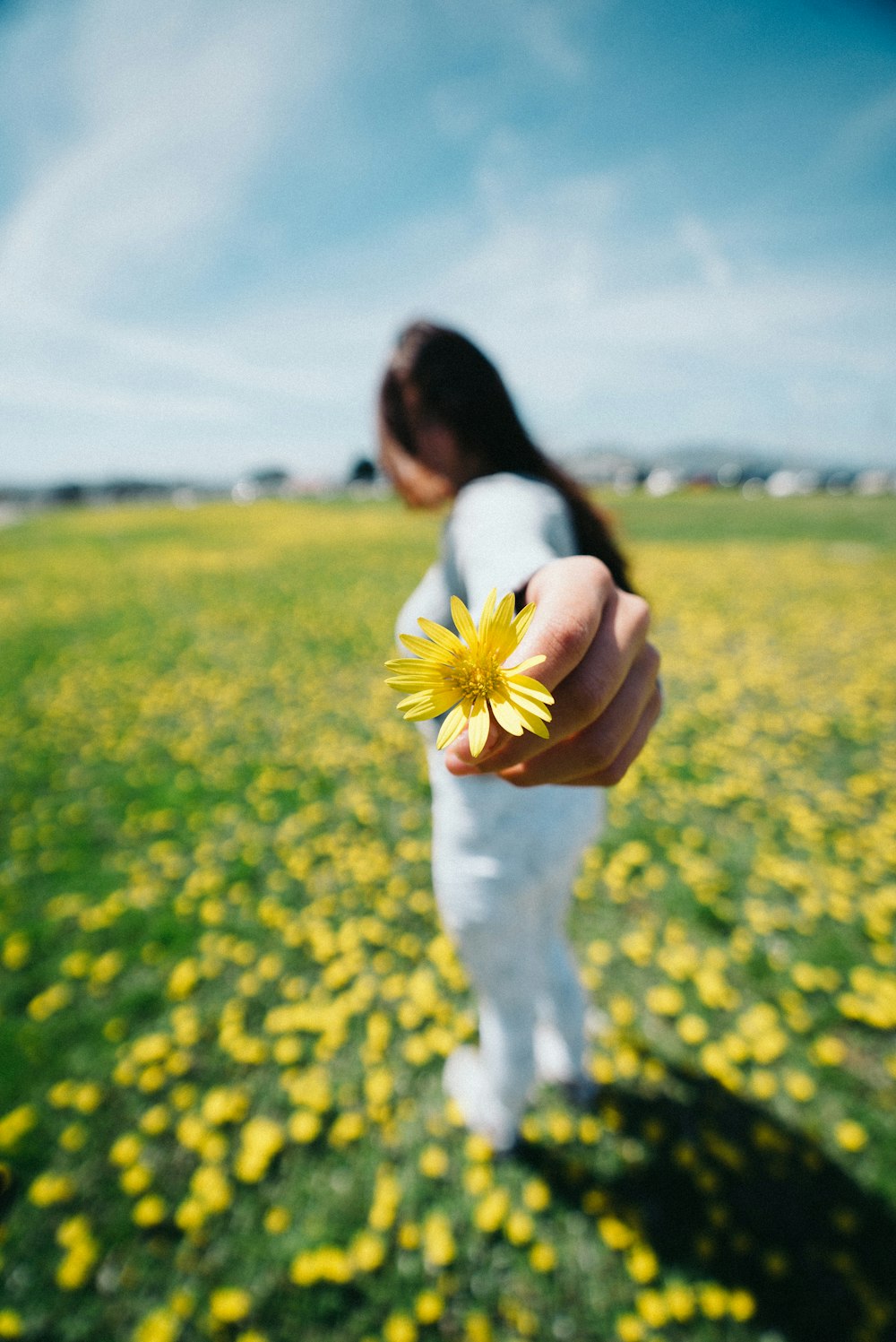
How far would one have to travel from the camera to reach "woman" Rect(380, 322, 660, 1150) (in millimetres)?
859

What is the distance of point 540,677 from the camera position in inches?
31.0

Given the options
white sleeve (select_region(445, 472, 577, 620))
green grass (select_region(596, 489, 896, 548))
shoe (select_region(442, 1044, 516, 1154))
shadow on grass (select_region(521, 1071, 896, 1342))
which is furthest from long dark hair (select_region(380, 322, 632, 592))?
green grass (select_region(596, 489, 896, 548))

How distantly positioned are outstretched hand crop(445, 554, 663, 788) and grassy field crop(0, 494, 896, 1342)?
2.01 m

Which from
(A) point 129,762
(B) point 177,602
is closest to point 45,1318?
(A) point 129,762

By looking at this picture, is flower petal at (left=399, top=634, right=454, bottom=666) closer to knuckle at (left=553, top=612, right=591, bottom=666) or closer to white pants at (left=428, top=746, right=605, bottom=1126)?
knuckle at (left=553, top=612, right=591, bottom=666)

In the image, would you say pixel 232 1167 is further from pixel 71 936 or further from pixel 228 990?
pixel 71 936

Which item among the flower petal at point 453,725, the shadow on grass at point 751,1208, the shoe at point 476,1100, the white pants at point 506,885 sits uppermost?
the flower petal at point 453,725

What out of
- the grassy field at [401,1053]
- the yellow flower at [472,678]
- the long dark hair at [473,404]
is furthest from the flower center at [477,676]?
the grassy field at [401,1053]

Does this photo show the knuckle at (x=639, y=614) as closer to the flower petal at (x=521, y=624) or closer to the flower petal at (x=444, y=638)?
the flower petal at (x=521, y=624)

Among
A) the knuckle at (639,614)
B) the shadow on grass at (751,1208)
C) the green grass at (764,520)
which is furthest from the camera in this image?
the green grass at (764,520)

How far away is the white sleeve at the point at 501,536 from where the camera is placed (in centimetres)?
102

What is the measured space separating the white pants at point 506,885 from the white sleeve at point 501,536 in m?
0.46

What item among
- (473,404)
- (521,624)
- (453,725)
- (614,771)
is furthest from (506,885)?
(473,404)

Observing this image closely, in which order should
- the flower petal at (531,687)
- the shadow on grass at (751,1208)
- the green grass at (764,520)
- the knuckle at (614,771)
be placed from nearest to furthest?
the flower petal at (531,687), the knuckle at (614,771), the shadow on grass at (751,1208), the green grass at (764,520)
